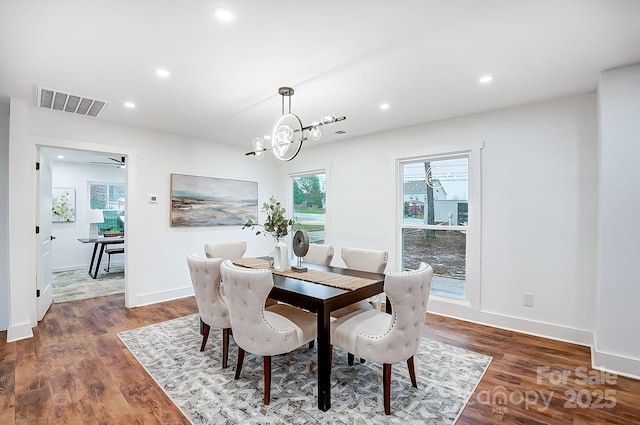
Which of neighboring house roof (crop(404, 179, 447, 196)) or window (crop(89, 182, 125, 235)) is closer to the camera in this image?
neighboring house roof (crop(404, 179, 447, 196))

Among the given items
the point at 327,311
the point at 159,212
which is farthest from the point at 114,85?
the point at 327,311

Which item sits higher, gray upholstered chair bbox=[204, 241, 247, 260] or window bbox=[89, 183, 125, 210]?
window bbox=[89, 183, 125, 210]

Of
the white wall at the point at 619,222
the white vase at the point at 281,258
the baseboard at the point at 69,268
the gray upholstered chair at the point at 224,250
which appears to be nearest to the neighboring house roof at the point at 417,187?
the white wall at the point at 619,222

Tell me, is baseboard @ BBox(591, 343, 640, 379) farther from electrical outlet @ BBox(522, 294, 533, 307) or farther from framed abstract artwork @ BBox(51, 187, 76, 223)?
framed abstract artwork @ BBox(51, 187, 76, 223)

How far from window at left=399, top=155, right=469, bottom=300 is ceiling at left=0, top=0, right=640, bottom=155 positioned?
0.91 meters

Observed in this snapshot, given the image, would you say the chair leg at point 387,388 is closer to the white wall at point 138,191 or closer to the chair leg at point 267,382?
the chair leg at point 267,382

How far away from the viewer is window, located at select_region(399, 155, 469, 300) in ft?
12.8

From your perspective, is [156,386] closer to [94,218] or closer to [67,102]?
[67,102]

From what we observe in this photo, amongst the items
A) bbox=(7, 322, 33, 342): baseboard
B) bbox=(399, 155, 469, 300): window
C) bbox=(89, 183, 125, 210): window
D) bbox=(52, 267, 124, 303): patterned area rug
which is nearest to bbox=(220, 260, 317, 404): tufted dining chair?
bbox=(399, 155, 469, 300): window

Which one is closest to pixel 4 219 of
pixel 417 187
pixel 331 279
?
pixel 331 279

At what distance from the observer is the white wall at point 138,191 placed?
319 cm

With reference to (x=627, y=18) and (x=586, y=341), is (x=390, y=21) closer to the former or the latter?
(x=627, y=18)

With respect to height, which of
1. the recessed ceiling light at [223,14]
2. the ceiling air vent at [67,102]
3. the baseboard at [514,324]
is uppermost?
the recessed ceiling light at [223,14]

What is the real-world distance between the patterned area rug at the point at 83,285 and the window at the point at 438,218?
487 centimetres
